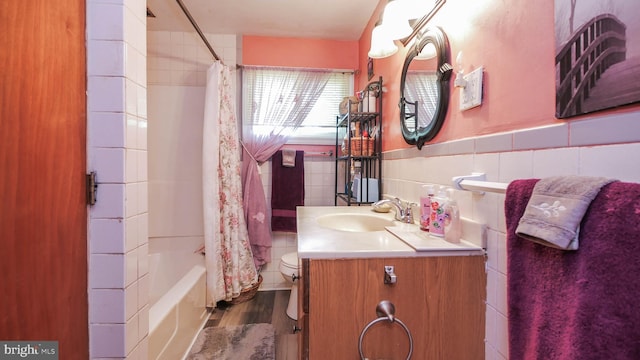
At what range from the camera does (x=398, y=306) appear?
752 mm

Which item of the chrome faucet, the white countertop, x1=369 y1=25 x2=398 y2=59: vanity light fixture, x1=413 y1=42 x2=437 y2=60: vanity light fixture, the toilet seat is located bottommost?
the toilet seat

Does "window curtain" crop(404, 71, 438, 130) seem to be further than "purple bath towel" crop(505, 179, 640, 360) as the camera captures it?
Yes

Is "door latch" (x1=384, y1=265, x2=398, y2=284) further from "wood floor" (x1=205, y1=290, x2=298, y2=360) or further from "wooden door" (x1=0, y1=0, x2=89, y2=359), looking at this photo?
"wood floor" (x1=205, y1=290, x2=298, y2=360)

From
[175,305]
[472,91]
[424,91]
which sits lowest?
[175,305]

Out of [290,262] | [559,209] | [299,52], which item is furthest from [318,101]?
[559,209]

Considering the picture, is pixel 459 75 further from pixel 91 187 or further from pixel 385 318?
pixel 91 187

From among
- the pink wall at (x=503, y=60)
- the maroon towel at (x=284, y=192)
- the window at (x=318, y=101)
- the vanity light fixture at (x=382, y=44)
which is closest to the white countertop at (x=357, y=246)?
the pink wall at (x=503, y=60)

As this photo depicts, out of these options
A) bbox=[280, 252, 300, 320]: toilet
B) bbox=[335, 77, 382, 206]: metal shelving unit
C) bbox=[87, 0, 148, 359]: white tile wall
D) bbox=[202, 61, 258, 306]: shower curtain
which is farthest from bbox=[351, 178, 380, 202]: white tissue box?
bbox=[87, 0, 148, 359]: white tile wall

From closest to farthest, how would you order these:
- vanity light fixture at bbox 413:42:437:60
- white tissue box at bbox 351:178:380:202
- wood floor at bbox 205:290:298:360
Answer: vanity light fixture at bbox 413:42:437:60 → wood floor at bbox 205:290:298:360 → white tissue box at bbox 351:178:380:202

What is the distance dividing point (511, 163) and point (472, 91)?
31cm

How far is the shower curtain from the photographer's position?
186 cm

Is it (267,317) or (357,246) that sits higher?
(357,246)

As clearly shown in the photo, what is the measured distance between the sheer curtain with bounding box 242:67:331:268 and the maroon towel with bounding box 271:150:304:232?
8cm

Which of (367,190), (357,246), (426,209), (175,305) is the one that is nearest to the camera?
(357,246)
